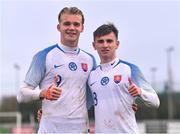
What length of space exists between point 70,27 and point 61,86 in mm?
579

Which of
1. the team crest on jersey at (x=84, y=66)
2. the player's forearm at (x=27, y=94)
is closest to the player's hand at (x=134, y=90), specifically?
the team crest on jersey at (x=84, y=66)

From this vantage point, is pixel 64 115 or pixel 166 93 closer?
pixel 64 115

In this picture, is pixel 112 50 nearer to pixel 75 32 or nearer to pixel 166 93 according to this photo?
pixel 75 32

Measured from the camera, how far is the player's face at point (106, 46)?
4.88 metres

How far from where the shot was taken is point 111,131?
4.83m

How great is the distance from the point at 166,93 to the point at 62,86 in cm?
3801

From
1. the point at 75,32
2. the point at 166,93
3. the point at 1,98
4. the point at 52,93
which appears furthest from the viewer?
the point at 1,98

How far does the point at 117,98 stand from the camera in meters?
4.81

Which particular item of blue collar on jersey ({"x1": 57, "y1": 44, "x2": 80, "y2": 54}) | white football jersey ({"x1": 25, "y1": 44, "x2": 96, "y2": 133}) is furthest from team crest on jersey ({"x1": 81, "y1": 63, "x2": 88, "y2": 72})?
blue collar on jersey ({"x1": 57, "y1": 44, "x2": 80, "y2": 54})

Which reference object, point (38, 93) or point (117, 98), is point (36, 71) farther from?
point (117, 98)

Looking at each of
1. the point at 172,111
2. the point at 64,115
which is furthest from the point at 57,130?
the point at 172,111

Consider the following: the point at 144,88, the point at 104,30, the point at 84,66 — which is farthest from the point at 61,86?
the point at 144,88

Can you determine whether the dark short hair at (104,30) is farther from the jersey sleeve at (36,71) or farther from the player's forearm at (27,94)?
the player's forearm at (27,94)

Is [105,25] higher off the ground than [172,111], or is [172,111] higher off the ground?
[105,25]
